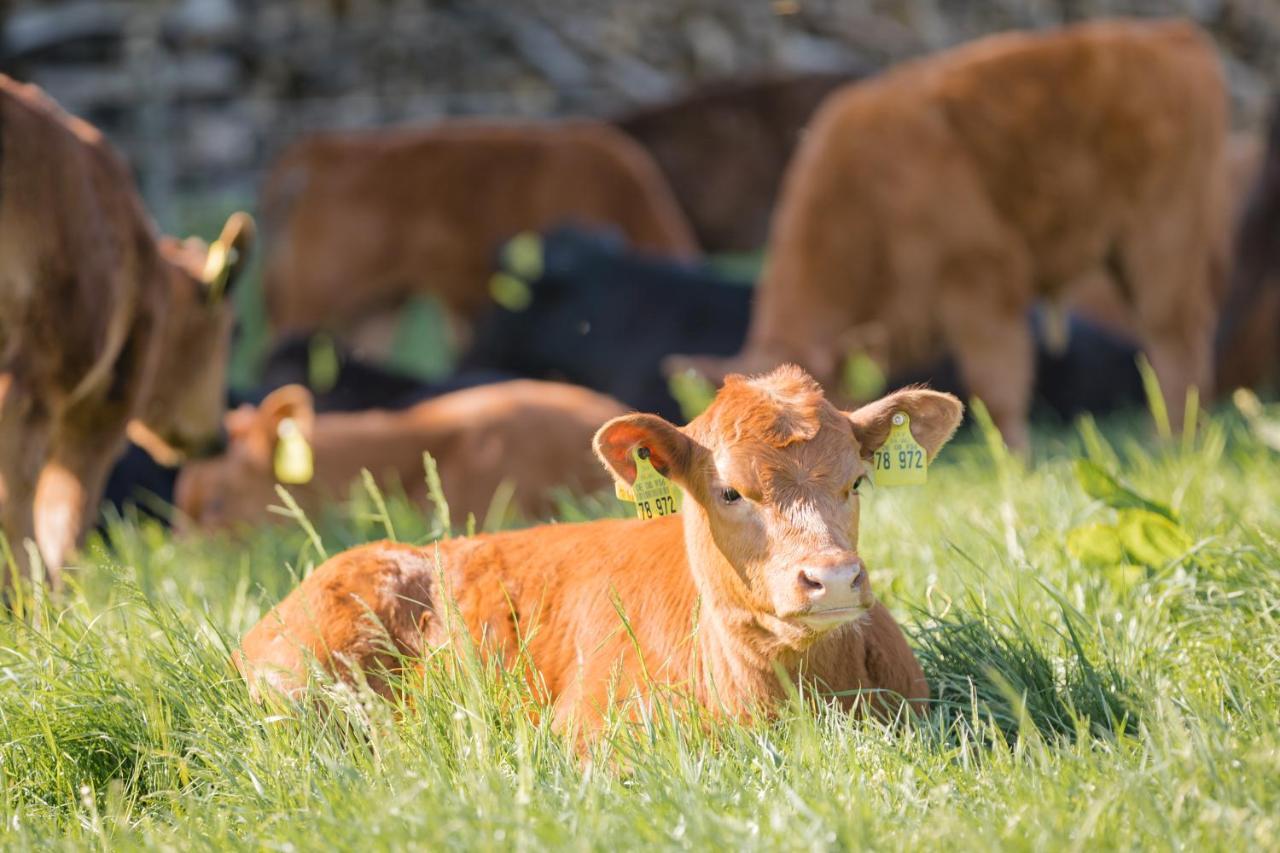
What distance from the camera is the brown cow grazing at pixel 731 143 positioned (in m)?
15.1

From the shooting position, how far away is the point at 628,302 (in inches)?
435

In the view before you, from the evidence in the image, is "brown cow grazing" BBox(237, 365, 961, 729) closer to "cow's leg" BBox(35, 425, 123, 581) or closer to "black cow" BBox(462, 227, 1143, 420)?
"cow's leg" BBox(35, 425, 123, 581)

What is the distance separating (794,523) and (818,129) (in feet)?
19.1

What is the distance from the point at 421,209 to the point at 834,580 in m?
9.73

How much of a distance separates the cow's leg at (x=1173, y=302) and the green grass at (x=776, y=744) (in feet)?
14.9

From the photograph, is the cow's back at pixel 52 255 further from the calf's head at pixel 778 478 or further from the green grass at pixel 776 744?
the calf's head at pixel 778 478

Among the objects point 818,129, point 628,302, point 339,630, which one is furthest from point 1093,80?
point 339,630

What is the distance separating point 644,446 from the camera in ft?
11.5

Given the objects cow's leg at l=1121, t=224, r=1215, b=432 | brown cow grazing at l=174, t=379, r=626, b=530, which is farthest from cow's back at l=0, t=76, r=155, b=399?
cow's leg at l=1121, t=224, r=1215, b=432

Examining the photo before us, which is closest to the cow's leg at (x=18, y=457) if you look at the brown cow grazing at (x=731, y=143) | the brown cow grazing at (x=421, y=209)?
the brown cow grazing at (x=421, y=209)

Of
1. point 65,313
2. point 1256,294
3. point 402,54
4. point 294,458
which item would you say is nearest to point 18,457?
point 65,313

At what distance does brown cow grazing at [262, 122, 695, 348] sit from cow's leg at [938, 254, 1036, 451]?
4.82 m

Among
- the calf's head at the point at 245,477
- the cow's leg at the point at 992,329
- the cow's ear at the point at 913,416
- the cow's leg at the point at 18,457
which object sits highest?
the cow's ear at the point at 913,416

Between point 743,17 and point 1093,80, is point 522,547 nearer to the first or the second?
point 1093,80
